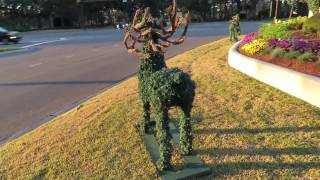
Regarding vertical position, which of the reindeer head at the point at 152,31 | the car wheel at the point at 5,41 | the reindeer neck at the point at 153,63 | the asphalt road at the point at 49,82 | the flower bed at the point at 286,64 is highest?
the reindeer head at the point at 152,31

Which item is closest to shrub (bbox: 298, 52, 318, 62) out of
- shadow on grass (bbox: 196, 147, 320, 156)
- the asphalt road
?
shadow on grass (bbox: 196, 147, 320, 156)

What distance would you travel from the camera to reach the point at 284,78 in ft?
29.5

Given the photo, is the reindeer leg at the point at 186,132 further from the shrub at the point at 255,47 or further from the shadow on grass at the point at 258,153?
the shrub at the point at 255,47

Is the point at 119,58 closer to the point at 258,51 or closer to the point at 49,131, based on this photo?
the point at 258,51

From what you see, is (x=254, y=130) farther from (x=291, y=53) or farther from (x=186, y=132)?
(x=291, y=53)

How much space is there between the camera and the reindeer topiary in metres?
5.31

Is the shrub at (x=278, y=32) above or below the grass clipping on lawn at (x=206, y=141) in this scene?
above

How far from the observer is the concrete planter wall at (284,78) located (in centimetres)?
796

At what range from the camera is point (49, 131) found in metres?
7.87

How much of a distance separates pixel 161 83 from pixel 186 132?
82 cm

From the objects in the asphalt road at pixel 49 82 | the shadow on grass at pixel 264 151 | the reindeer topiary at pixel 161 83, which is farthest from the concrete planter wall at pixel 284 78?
the asphalt road at pixel 49 82

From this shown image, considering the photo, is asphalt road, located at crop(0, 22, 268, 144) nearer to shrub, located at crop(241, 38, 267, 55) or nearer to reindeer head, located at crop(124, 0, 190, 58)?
reindeer head, located at crop(124, 0, 190, 58)

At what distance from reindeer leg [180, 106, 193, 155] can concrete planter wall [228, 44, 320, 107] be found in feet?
10.2

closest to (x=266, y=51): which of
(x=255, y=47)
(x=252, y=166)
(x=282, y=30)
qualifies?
(x=255, y=47)
